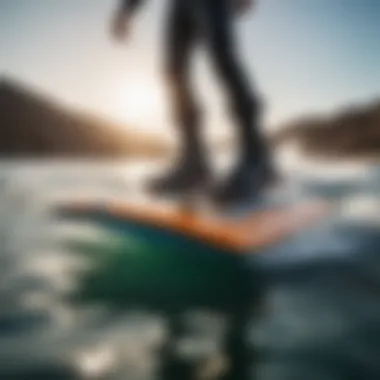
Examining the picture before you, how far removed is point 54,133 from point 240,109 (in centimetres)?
35

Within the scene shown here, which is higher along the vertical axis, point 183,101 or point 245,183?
point 183,101

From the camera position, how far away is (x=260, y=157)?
113 centimetres

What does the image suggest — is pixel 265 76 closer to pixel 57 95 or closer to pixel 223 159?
pixel 223 159

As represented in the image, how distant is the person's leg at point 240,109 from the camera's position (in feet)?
3.71

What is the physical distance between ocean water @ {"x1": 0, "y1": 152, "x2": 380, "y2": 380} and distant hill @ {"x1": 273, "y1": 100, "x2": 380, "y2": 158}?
0.03 m

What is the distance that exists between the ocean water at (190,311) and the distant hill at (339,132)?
30 millimetres

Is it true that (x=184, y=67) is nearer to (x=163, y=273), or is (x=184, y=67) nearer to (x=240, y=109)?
(x=240, y=109)

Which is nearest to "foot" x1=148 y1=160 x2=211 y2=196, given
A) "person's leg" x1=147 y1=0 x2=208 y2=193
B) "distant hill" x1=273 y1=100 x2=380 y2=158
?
"person's leg" x1=147 y1=0 x2=208 y2=193

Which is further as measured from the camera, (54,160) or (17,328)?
(54,160)

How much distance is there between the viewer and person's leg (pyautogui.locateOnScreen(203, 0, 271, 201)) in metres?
1.13

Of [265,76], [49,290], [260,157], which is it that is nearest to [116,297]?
[49,290]

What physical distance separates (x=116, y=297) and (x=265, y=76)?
18.4 inches

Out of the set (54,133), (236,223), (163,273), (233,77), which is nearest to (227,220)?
(236,223)

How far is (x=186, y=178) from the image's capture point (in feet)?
3.75
